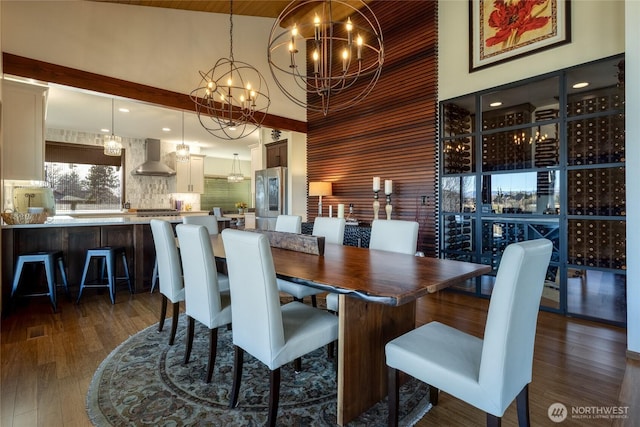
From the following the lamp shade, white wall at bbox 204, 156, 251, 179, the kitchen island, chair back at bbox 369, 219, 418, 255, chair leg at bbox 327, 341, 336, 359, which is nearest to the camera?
chair leg at bbox 327, 341, 336, 359

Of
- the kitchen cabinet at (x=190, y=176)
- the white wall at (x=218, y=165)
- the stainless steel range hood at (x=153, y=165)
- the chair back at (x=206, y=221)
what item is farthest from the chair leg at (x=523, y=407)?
the white wall at (x=218, y=165)

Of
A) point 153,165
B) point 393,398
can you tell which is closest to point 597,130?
point 393,398

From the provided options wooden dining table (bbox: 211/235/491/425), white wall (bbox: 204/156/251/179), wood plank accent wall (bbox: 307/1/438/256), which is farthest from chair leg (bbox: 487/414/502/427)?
white wall (bbox: 204/156/251/179)

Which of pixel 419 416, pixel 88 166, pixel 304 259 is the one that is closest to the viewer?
pixel 419 416

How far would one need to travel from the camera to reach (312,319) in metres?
1.75

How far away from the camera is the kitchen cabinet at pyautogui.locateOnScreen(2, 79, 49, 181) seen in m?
3.68

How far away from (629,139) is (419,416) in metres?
2.47

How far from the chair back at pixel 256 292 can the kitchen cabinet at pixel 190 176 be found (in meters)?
7.36

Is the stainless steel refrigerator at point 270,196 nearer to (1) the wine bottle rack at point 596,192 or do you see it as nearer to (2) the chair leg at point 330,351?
(2) the chair leg at point 330,351

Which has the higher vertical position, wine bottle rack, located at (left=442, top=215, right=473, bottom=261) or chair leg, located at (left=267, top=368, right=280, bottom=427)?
wine bottle rack, located at (left=442, top=215, right=473, bottom=261)

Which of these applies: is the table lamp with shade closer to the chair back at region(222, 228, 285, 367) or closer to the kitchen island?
the kitchen island

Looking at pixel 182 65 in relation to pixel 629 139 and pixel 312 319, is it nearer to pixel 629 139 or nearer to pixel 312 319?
pixel 312 319

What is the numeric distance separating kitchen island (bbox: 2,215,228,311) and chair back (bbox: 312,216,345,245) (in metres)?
2.28

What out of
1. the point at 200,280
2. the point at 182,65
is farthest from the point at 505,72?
the point at 182,65
